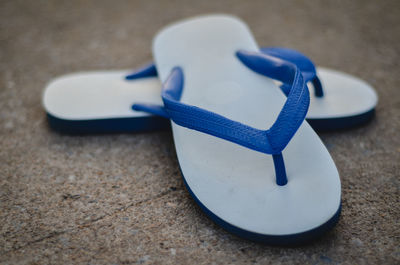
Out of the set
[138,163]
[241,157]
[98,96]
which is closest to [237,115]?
[241,157]

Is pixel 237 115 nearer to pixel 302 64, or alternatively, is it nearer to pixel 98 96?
pixel 302 64

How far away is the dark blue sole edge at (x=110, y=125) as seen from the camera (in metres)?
0.87

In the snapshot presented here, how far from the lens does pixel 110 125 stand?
88cm

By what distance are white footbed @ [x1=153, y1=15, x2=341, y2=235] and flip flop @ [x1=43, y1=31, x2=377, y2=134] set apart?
0.07 meters

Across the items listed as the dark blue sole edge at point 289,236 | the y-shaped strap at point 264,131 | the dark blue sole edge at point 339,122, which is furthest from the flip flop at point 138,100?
the dark blue sole edge at point 289,236

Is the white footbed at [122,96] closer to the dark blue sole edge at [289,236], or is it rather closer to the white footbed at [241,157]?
the white footbed at [241,157]

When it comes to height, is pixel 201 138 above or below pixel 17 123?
above

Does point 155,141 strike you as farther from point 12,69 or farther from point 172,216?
point 12,69

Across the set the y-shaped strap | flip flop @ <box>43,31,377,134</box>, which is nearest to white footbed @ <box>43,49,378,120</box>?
flip flop @ <box>43,31,377,134</box>

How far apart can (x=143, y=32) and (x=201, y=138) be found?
2.12 ft

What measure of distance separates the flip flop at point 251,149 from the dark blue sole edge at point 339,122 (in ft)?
0.37

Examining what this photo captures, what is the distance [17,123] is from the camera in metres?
0.95

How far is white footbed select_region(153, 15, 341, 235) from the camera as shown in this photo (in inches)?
24.5

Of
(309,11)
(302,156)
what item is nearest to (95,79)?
(302,156)
